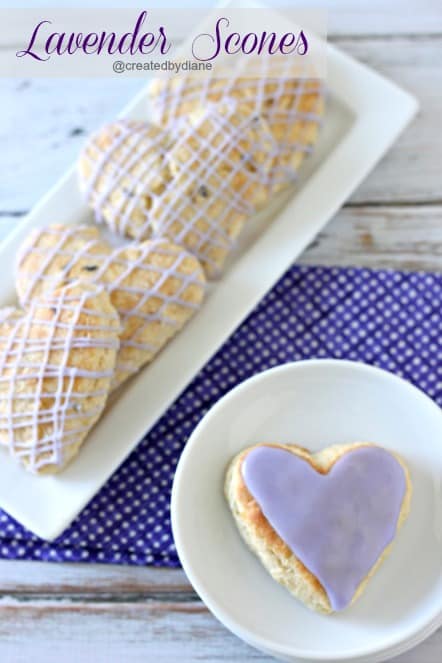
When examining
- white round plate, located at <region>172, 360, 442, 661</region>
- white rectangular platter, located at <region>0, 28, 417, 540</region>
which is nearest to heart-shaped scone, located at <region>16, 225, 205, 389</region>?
white rectangular platter, located at <region>0, 28, 417, 540</region>

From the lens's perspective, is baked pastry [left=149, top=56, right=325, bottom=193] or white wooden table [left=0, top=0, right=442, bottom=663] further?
baked pastry [left=149, top=56, right=325, bottom=193]

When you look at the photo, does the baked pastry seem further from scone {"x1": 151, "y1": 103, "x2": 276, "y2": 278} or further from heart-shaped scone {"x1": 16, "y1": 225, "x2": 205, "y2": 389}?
heart-shaped scone {"x1": 16, "y1": 225, "x2": 205, "y2": 389}

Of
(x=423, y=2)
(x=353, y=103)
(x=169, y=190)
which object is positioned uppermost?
(x=423, y=2)

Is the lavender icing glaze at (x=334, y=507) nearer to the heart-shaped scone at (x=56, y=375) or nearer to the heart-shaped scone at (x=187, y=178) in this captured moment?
the heart-shaped scone at (x=56, y=375)

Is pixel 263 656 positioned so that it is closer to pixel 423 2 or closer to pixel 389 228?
pixel 389 228

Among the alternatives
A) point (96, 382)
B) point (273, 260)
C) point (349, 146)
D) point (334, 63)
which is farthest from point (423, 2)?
point (96, 382)
